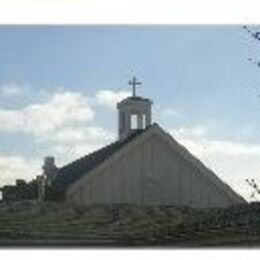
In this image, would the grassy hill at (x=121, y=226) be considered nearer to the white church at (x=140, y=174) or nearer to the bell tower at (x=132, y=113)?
the white church at (x=140, y=174)

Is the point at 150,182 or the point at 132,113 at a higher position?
the point at 132,113

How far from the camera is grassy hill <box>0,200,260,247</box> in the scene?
24.9ft

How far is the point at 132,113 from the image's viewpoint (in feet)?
24.8

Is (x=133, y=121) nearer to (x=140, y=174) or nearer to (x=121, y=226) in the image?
(x=140, y=174)

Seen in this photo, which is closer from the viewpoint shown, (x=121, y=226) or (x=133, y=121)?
(x=133, y=121)

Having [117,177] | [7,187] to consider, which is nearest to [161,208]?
[117,177]

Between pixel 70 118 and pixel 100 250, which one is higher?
pixel 70 118

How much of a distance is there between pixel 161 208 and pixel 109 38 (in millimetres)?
840

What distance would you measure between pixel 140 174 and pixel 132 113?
11.4 inches

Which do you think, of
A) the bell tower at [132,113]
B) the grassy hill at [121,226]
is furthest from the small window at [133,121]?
the grassy hill at [121,226]

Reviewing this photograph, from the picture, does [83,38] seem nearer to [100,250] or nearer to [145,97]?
[145,97]

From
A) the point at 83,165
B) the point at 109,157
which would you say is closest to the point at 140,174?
the point at 109,157

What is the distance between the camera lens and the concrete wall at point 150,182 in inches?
297

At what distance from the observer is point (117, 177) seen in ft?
24.8
